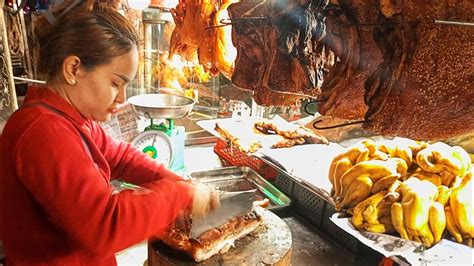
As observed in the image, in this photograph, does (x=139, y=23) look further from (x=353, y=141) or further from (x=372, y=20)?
(x=372, y=20)

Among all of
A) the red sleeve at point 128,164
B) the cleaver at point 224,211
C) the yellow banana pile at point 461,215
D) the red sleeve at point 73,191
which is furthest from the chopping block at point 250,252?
the yellow banana pile at point 461,215

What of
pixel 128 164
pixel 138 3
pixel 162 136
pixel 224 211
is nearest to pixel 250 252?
pixel 224 211

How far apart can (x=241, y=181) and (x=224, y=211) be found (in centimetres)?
136

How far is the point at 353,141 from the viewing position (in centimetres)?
348

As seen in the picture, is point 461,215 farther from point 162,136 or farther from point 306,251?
point 162,136

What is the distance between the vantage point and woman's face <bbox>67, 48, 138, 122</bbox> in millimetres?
1493

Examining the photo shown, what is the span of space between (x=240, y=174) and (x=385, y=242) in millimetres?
1791

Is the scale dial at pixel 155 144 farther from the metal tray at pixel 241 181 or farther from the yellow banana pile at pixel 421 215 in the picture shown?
the yellow banana pile at pixel 421 215

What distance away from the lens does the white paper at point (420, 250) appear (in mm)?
1792

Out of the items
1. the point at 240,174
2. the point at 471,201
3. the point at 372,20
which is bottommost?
the point at 240,174

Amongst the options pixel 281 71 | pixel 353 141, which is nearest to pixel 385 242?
pixel 281 71

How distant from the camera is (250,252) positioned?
2111mm

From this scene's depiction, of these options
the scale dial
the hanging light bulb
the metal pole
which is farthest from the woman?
the hanging light bulb

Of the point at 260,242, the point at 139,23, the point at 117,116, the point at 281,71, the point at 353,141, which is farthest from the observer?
the point at 139,23
